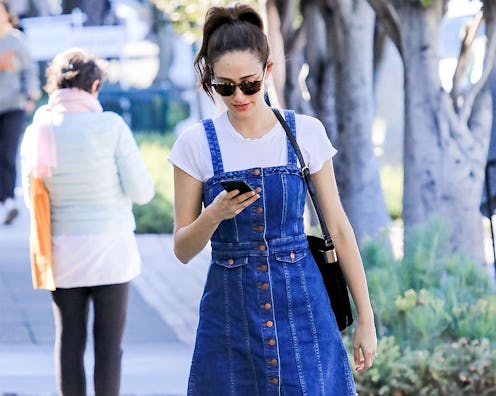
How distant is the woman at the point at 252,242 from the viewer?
382cm

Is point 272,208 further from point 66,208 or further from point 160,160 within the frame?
point 160,160

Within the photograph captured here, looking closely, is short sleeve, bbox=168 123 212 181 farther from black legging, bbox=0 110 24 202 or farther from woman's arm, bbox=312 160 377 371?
black legging, bbox=0 110 24 202

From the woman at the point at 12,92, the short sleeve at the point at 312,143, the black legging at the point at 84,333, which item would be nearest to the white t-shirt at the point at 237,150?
the short sleeve at the point at 312,143

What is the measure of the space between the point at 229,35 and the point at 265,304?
81 centimetres

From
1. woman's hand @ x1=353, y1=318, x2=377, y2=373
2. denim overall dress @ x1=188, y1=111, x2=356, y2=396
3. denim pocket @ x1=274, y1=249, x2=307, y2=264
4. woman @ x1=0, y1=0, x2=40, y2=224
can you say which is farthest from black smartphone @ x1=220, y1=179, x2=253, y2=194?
woman @ x1=0, y1=0, x2=40, y2=224

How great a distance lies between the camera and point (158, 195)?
1518 cm

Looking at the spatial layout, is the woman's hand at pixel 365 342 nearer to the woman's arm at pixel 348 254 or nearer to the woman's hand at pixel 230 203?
the woman's arm at pixel 348 254

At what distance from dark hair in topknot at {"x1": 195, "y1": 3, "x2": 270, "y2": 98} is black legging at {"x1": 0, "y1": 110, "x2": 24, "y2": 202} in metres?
8.77

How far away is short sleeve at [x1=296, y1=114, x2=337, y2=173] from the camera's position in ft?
12.9

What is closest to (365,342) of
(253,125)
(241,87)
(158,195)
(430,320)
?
(253,125)

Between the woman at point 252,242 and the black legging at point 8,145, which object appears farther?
the black legging at point 8,145

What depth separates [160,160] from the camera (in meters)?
16.6

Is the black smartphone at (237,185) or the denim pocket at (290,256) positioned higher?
the black smartphone at (237,185)

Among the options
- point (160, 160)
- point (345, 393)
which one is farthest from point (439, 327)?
point (160, 160)
